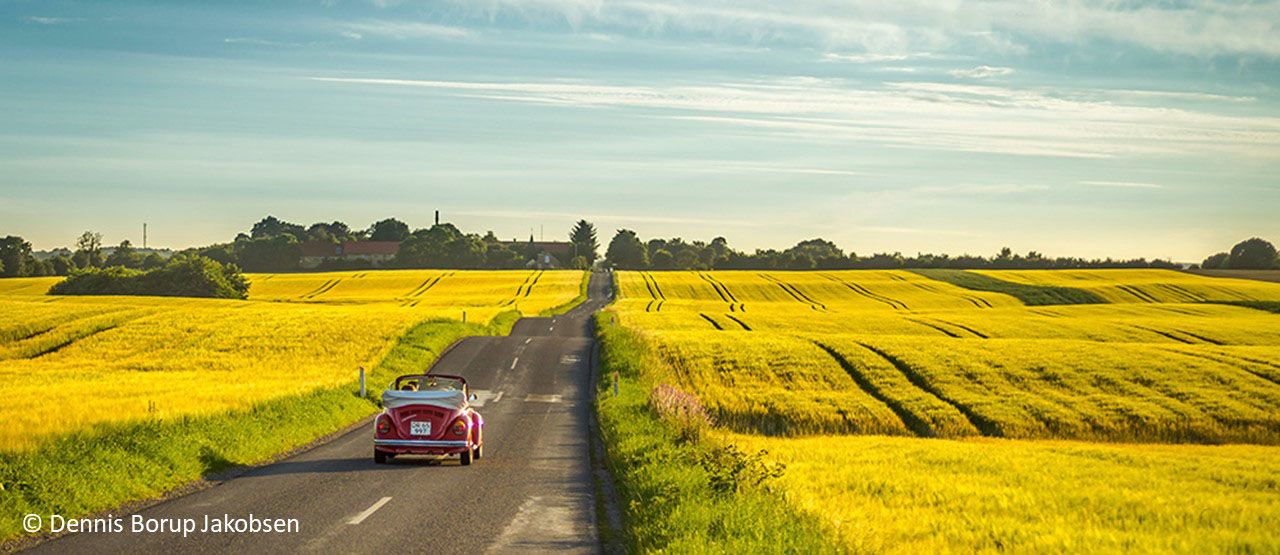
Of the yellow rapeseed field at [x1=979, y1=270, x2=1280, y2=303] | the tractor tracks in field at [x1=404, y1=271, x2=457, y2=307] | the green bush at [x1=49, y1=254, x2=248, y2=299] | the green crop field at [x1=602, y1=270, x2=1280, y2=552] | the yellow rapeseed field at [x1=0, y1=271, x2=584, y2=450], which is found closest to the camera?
the green crop field at [x1=602, y1=270, x2=1280, y2=552]

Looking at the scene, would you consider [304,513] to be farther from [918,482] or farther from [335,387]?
[335,387]

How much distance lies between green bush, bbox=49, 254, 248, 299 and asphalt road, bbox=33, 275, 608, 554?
8817cm

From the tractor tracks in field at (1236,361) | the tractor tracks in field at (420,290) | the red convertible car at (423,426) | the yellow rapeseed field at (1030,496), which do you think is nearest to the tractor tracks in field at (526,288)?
the tractor tracks in field at (420,290)

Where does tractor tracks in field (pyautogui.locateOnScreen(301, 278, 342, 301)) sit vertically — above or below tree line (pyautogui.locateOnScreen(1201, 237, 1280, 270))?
below

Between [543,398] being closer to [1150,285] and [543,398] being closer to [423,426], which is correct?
[423,426]

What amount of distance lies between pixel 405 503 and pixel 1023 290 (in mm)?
106883

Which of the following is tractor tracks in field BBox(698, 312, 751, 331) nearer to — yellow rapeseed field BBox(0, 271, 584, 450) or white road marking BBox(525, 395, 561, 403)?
yellow rapeseed field BBox(0, 271, 584, 450)

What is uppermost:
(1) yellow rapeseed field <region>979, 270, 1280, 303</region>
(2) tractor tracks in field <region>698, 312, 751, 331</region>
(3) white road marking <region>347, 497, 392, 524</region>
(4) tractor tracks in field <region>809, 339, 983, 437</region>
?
(1) yellow rapeseed field <region>979, 270, 1280, 303</region>

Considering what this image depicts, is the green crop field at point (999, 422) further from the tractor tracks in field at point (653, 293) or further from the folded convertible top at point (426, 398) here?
the tractor tracks in field at point (653, 293)

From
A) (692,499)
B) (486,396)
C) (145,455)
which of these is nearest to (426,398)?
(145,455)

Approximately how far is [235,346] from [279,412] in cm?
2477

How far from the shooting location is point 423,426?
2097 cm

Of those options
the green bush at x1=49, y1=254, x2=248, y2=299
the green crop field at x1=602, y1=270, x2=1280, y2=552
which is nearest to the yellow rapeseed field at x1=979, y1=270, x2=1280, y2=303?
the green crop field at x1=602, y1=270, x2=1280, y2=552

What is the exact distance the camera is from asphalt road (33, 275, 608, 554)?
13.4 m
